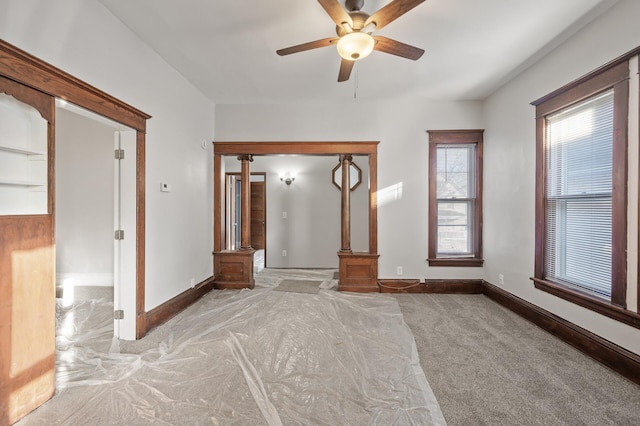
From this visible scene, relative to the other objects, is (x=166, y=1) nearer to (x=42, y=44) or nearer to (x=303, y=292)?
(x=42, y=44)

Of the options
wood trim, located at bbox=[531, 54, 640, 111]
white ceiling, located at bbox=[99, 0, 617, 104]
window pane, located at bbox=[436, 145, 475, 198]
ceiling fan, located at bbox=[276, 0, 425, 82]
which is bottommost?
window pane, located at bbox=[436, 145, 475, 198]

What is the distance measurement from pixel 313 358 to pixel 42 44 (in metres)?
2.81

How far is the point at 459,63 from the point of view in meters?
2.89

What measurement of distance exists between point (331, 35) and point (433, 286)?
3399mm

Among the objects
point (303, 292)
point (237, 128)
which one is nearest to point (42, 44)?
point (237, 128)

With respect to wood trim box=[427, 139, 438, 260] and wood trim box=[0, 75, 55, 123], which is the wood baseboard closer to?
wood trim box=[0, 75, 55, 123]

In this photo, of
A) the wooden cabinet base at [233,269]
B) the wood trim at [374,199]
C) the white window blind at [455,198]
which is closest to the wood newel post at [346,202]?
the wood trim at [374,199]

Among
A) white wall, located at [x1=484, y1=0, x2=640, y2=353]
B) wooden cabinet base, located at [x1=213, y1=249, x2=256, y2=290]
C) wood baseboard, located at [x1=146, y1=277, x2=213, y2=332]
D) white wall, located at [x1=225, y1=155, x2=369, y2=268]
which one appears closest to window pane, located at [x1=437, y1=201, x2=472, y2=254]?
white wall, located at [x1=484, y1=0, x2=640, y2=353]

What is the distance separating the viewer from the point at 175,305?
9.95 feet

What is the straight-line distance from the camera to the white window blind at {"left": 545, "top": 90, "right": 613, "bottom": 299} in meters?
2.19

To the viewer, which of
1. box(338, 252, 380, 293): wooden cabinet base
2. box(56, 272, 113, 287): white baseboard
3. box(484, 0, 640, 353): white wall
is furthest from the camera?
box(338, 252, 380, 293): wooden cabinet base

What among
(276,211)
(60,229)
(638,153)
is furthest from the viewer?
(276,211)

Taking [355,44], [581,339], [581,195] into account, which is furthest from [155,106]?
[581,339]

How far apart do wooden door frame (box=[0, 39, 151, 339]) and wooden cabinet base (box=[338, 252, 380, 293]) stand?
248cm
